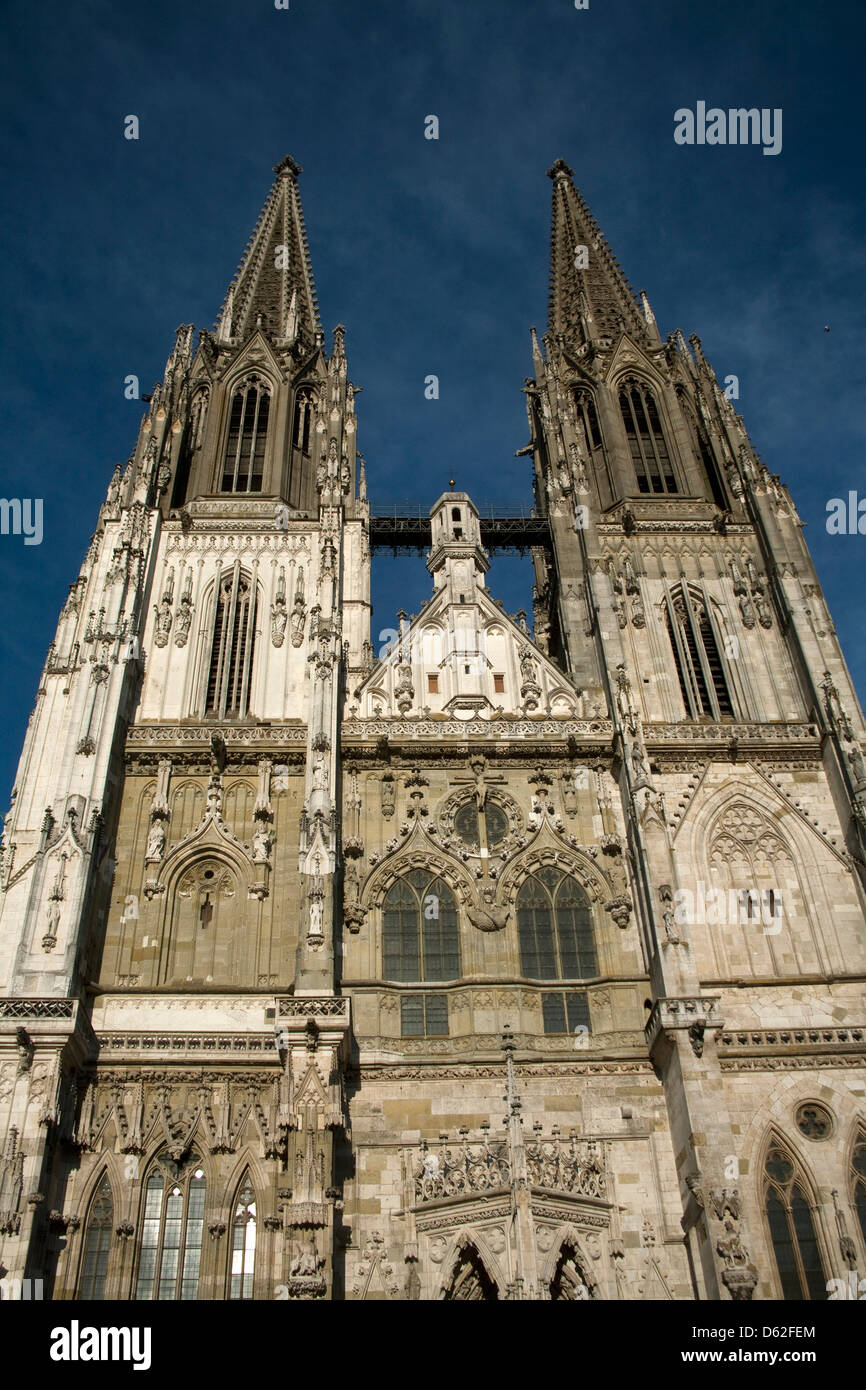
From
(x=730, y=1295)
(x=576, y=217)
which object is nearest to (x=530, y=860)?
(x=730, y=1295)

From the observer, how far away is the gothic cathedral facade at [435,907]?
55.1ft

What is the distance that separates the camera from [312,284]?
38688 mm

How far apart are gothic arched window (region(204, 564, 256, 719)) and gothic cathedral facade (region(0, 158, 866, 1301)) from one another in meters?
0.09

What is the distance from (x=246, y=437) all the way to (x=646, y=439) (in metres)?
10.8

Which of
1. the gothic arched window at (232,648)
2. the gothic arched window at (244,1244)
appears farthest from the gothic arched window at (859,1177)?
the gothic arched window at (232,648)

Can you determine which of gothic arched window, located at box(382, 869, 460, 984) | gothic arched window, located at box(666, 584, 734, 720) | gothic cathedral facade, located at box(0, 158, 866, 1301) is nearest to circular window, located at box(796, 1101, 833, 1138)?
gothic cathedral facade, located at box(0, 158, 866, 1301)

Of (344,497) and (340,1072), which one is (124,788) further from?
(344,497)

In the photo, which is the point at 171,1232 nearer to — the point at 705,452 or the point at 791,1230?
the point at 791,1230

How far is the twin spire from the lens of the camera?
115ft

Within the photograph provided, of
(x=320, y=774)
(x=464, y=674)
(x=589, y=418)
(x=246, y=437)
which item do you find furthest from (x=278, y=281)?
(x=320, y=774)

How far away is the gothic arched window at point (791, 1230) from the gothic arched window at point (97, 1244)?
9.78 meters

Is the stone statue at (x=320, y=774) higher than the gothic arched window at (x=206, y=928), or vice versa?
the stone statue at (x=320, y=774)

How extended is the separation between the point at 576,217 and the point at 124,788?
97.5 feet

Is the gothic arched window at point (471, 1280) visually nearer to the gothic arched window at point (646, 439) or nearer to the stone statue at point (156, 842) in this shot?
the stone statue at point (156, 842)
